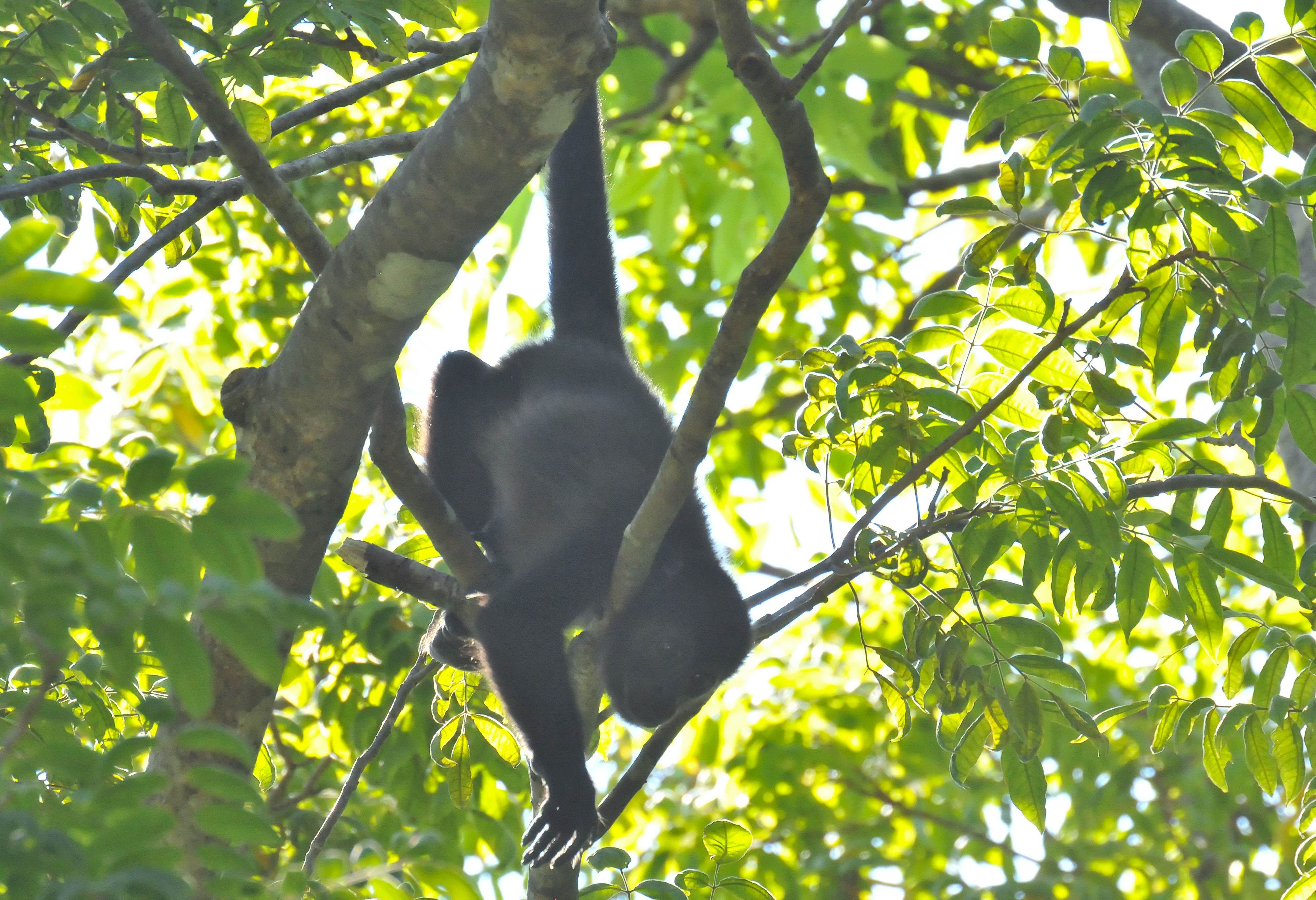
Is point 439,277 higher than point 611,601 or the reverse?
higher

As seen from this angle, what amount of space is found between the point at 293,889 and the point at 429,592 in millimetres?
1275

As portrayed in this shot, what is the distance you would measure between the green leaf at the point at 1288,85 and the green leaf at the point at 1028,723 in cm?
111

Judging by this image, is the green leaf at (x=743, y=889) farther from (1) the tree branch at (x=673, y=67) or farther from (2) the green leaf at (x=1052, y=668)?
(1) the tree branch at (x=673, y=67)

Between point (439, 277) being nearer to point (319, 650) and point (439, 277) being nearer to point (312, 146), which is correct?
point (319, 650)

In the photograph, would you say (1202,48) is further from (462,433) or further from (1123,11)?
(462,433)

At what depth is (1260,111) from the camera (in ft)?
6.21

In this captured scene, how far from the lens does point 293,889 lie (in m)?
1.27

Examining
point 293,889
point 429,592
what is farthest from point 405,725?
point 293,889

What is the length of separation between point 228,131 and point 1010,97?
1.37m

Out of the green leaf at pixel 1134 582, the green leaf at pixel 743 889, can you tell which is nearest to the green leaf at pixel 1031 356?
the green leaf at pixel 1134 582

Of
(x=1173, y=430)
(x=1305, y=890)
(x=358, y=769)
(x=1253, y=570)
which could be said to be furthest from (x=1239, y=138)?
(x=358, y=769)

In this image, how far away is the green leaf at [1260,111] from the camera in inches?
73.9

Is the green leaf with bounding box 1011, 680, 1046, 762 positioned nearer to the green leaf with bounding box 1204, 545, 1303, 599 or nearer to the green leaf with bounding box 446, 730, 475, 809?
the green leaf with bounding box 1204, 545, 1303, 599

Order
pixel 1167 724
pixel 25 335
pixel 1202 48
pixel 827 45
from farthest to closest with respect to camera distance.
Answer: pixel 1167 724
pixel 1202 48
pixel 827 45
pixel 25 335
